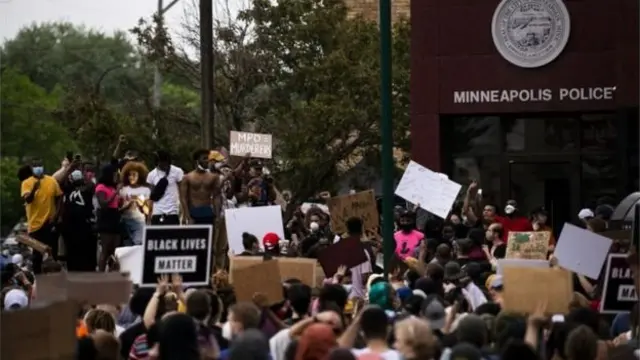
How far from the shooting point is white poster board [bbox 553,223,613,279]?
616 inches

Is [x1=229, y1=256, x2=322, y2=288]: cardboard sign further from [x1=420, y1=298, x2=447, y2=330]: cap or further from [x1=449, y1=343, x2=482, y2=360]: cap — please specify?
[x1=449, y1=343, x2=482, y2=360]: cap

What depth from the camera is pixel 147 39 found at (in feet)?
132

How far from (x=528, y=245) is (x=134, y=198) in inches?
231

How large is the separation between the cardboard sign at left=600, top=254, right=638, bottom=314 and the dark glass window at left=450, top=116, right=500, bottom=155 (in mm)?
17185

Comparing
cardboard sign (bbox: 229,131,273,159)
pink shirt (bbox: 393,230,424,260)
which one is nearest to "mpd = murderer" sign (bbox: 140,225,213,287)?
pink shirt (bbox: 393,230,424,260)

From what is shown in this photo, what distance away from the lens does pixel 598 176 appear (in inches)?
1218

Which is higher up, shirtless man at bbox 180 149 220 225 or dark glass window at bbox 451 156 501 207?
dark glass window at bbox 451 156 501 207

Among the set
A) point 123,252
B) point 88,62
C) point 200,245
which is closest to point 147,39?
point 123,252

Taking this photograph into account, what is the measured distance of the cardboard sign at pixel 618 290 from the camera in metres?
13.9

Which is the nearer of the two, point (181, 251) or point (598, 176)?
point (181, 251)

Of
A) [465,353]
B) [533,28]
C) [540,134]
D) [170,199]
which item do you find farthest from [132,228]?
[465,353]

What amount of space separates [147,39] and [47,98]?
144ft

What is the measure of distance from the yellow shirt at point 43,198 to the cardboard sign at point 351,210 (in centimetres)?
367

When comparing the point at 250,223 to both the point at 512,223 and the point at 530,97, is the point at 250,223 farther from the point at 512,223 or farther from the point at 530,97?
the point at 530,97
